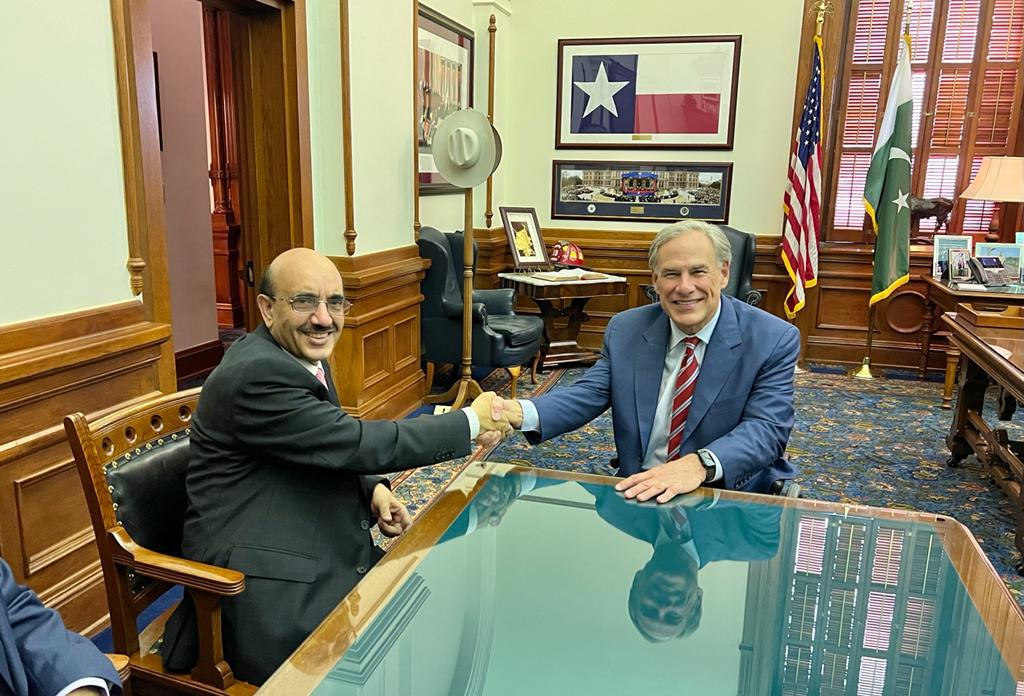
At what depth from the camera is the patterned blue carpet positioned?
3.64m

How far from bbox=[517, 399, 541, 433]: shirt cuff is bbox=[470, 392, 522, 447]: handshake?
2 cm

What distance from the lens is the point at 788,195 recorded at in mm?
6129

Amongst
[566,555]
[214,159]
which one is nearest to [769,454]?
[566,555]

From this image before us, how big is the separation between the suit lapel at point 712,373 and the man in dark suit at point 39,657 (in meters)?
1.48

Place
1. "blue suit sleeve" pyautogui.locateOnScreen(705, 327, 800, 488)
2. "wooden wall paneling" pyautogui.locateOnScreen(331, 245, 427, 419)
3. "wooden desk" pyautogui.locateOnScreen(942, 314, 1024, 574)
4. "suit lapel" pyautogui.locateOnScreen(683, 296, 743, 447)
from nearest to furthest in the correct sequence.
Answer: "blue suit sleeve" pyautogui.locateOnScreen(705, 327, 800, 488) → "suit lapel" pyautogui.locateOnScreen(683, 296, 743, 447) → "wooden desk" pyautogui.locateOnScreen(942, 314, 1024, 574) → "wooden wall paneling" pyautogui.locateOnScreen(331, 245, 427, 419)

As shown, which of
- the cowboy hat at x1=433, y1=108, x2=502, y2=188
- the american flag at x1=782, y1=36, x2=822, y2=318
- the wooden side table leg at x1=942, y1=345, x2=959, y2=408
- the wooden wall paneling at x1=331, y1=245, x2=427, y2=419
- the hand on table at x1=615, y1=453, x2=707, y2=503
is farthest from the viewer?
the american flag at x1=782, y1=36, x2=822, y2=318

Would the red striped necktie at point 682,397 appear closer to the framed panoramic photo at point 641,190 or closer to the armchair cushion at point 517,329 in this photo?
the armchair cushion at point 517,329

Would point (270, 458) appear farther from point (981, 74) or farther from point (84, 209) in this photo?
point (981, 74)

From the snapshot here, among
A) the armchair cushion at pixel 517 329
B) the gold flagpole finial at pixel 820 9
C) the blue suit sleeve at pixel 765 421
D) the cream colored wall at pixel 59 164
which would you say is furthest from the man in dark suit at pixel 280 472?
the gold flagpole finial at pixel 820 9

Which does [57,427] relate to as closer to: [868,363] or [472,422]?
[472,422]

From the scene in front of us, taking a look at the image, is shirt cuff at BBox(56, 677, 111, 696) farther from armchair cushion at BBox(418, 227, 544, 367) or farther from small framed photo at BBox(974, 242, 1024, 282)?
small framed photo at BBox(974, 242, 1024, 282)

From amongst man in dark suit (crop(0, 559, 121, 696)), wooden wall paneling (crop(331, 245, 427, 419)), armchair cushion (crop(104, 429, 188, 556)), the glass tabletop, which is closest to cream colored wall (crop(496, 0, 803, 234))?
wooden wall paneling (crop(331, 245, 427, 419))

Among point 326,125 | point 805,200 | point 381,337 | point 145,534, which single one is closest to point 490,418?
point 145,534

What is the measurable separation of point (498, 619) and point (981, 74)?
6.56 meters
